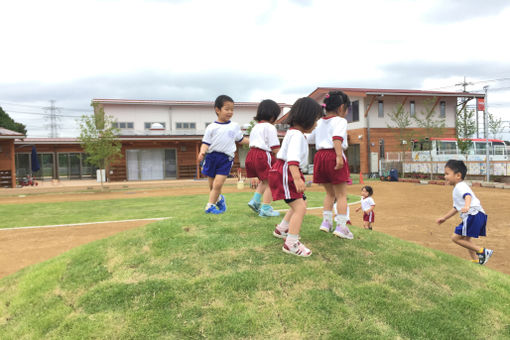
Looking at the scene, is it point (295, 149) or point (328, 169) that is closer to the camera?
point (295, 149)

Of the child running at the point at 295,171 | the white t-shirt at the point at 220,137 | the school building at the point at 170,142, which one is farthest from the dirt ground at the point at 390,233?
the school building at the point at 170,142

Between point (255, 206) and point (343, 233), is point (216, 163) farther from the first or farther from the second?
point (343, 233)

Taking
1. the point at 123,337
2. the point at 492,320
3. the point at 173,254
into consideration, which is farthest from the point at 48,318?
the point at 492,320

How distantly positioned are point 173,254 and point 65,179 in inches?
1241

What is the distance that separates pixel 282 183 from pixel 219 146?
188 centimetres

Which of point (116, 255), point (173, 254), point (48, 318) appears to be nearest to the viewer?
point (48, 318)

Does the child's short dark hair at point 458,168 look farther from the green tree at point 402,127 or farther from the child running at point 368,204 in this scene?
the green tree at point 402,127

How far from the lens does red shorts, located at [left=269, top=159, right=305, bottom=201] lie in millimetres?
Answer: 3598

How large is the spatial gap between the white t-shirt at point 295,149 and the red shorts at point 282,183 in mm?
113

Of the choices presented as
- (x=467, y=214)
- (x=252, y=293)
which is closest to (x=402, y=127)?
(x=467, y=214)

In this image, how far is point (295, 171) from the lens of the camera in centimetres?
338

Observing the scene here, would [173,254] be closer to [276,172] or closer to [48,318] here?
[48,318]

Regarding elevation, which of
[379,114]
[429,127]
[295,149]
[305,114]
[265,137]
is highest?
[379,114]

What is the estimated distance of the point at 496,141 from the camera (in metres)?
22.8
